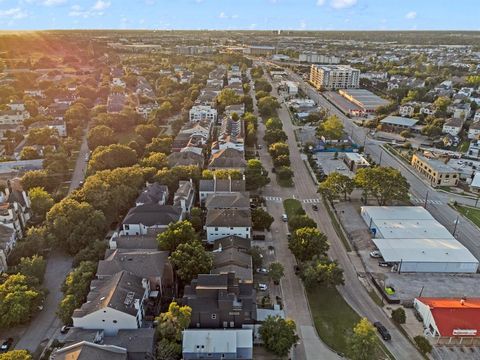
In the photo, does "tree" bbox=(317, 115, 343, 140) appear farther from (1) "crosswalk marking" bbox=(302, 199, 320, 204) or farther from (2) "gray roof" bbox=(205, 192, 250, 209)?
(2) "gray roof" bbox=(205, 192, 250, 209)

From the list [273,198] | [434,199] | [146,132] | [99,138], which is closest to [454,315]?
[434,199]

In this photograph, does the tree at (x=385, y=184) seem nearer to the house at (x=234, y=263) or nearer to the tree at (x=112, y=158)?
the house at (x=234, y=263)

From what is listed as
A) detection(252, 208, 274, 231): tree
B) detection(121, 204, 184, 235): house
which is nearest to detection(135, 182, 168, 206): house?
detection(121, 204, 184, 235): house

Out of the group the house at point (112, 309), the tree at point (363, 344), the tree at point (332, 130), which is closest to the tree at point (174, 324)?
the house at point (112, 309)

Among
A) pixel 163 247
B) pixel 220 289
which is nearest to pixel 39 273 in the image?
pixel 163 247

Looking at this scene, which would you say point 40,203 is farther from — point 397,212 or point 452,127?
point 452,127

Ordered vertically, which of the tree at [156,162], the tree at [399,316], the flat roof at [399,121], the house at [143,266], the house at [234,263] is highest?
the tree at [156,162]
